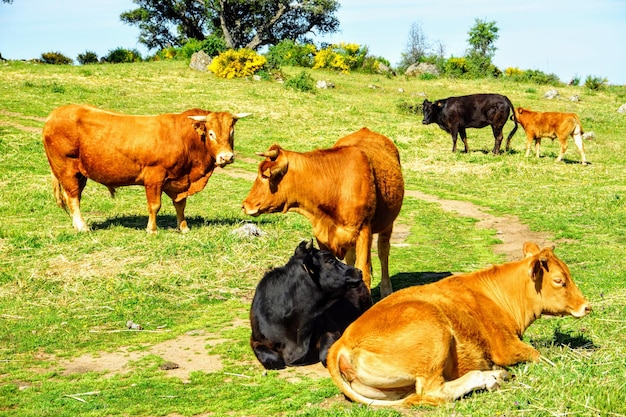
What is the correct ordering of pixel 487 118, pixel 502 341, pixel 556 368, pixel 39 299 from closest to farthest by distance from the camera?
pixel 556 368 < pixel 502 341 < pixel 39 299 < pixel 487 118

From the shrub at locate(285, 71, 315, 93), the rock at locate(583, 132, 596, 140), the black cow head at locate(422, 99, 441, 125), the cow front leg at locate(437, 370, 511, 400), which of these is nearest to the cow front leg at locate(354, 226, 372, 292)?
the cow front leg at locate(437, 370, 511, 400)

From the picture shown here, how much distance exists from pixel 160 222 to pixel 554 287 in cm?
945

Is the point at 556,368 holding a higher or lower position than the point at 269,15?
lower

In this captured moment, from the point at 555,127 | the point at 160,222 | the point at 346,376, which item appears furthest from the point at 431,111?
the point at 346,376

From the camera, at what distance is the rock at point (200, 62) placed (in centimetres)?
3703

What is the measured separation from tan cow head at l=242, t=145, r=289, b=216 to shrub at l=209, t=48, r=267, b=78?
2701 cm

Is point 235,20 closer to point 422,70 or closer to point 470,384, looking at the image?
point 422,70

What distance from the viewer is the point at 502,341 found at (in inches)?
243

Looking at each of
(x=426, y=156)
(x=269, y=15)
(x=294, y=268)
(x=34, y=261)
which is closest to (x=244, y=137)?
(x=426, y=156)

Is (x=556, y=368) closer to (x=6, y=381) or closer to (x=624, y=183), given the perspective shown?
(x=6, y=381)

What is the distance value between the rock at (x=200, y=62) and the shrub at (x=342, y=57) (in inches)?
262

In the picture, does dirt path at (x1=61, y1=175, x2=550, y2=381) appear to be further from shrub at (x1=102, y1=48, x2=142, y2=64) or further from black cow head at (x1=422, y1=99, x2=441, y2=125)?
shrub at (x1=102, y1=48, x2=142, y2=64)

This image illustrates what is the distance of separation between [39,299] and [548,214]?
957 cm

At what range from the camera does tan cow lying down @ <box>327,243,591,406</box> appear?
18.6ft
